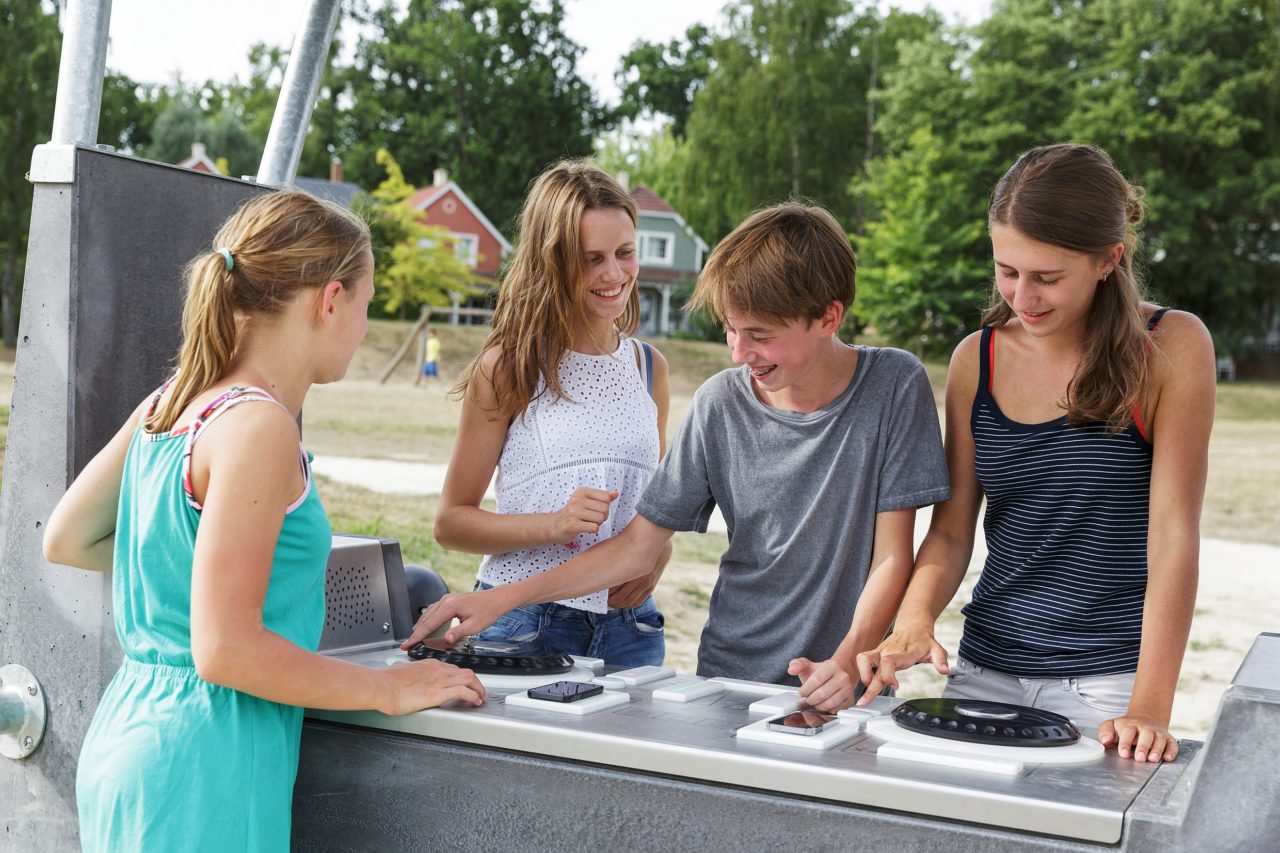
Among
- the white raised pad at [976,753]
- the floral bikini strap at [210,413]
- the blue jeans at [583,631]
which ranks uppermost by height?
the floral bikini strap at [210,413]

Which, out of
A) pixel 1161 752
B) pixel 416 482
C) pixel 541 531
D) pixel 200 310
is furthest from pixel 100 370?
pixel 416 482

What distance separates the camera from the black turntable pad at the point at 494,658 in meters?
1.94

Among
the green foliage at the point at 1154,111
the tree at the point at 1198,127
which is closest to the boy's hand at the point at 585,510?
the green foliage at the point at 1154,111

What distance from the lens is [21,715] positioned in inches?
83.6

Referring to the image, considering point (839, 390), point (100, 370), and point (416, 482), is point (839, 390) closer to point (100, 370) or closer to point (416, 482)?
point (100, 370)

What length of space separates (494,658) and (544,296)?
767 millimetres

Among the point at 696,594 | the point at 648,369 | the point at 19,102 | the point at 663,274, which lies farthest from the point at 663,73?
the point at 648,369

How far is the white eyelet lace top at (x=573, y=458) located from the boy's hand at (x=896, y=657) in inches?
26.1

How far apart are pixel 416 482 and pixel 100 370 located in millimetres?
10380

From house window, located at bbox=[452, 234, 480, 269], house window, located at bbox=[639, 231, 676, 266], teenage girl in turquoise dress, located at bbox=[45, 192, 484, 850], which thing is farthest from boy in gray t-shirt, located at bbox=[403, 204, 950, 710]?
house window, located at bbox=[639, 231, 676, 266]

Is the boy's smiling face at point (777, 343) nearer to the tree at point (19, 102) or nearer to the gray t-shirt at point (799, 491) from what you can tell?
the gray t-shirt at point (799, 491)

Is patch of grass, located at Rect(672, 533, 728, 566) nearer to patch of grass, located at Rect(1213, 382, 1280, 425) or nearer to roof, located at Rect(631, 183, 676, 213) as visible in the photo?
patch of grass, located at Rect(1213, 382, 1280, 425)

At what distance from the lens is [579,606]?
2.42 m

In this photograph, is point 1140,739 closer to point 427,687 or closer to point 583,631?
point 427,687
